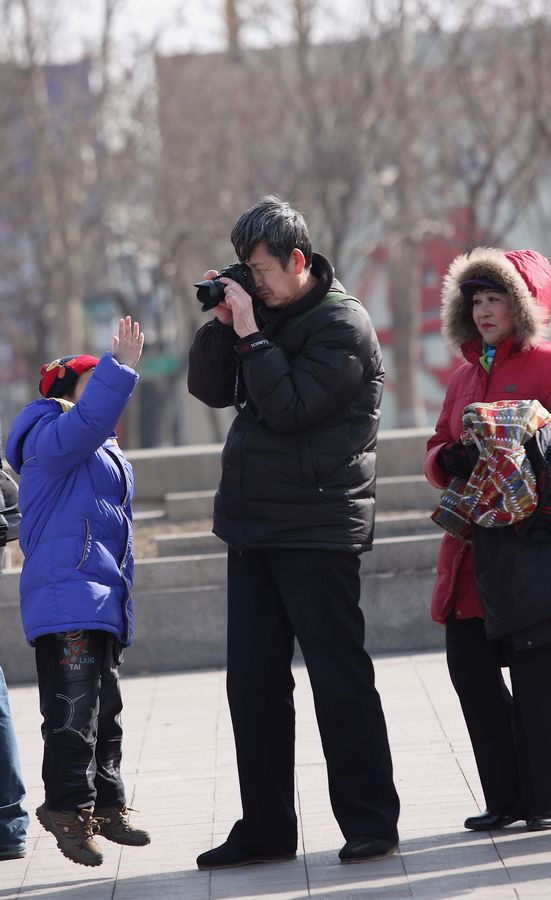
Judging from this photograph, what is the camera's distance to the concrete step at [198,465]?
9.80 meters

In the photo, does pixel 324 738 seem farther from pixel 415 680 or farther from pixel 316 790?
pixel 415 680

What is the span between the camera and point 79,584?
414 cm

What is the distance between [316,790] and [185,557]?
2.91 meters

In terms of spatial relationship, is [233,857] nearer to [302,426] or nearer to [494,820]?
[494,820]

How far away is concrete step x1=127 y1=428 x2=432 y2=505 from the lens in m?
9.80

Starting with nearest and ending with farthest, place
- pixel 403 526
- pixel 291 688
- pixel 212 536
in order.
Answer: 1. pixel 291 688
2. pixel 212 536
3. pixel 403 526

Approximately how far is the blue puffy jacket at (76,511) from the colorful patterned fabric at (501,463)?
1.05 m

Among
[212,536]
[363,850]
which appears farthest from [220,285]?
[212,536]

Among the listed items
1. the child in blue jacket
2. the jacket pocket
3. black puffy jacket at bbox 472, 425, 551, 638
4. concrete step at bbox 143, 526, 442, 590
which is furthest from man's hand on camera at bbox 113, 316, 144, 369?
concrete step at bbox 143, 526, 442, 590

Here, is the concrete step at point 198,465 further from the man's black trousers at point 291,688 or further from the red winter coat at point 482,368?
the man's black trousers at point 291,688

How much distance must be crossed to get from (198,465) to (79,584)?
5.72 m

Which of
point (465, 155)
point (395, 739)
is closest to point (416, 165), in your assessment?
point (465, 155)

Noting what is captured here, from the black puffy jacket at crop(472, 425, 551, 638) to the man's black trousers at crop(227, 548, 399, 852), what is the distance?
1.30 feet

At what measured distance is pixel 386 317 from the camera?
3219 cm
